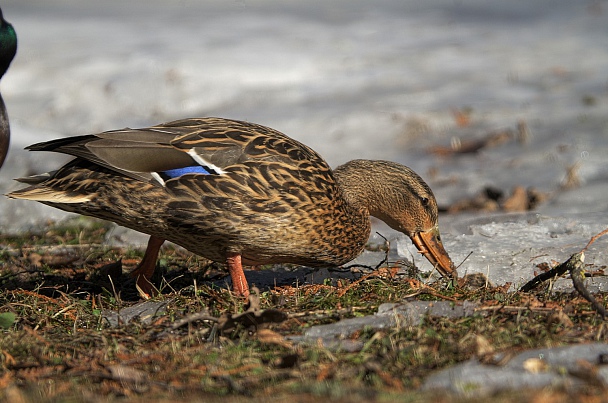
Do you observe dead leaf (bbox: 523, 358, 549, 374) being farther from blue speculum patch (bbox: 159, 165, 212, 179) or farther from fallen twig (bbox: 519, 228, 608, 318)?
blue speculum patch (bbox: 159, 165, 212, 179)

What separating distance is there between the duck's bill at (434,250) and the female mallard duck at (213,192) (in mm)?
26

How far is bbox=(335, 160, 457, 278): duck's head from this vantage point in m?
5.45

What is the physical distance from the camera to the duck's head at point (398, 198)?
5.45 m

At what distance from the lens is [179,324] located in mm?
3924

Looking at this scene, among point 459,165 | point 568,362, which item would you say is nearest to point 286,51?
point 459,165

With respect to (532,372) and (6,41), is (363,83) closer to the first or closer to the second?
(6,41)

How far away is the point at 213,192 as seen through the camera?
4664 millimetres

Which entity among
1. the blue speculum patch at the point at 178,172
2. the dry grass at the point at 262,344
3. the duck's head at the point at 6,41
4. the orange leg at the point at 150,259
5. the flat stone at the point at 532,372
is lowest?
the orange leg at the point at 150,259

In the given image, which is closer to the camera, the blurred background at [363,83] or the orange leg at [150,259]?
the orange leg at [150,259]

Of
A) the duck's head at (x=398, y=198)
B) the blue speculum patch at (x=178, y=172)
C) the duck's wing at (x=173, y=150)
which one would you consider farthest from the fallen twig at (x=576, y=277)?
the blue speculum patch at (x=178, y=172)

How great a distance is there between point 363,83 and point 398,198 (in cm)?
583

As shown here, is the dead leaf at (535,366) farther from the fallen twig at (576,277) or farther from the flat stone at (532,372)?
the fallen twig at (576,277)

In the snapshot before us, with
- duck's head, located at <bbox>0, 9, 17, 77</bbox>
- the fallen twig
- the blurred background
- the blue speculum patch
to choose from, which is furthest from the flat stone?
the blurred background

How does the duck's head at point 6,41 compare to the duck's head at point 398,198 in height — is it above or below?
above
